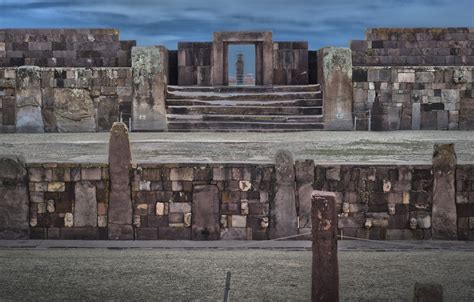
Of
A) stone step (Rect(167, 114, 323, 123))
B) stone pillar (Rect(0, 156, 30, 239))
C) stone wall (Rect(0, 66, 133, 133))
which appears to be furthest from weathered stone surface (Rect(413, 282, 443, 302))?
stone wall (Rect(0, 66, 133, 133))

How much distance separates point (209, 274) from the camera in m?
8.27

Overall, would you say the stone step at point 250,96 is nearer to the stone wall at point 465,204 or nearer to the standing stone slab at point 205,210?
the standing stone slab at point 205,210

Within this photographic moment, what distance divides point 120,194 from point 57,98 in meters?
8.18

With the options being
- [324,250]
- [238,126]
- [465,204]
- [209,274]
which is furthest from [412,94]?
[324,250]

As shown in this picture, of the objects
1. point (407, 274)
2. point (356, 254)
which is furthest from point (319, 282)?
point (356, 254)

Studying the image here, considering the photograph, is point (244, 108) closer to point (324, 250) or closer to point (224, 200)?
point (224, 200)

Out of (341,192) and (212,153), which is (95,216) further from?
(341,192)

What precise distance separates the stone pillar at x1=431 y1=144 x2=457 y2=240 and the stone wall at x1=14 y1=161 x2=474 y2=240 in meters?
0.08

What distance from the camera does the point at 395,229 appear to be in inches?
406

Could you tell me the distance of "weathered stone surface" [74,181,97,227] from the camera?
10312 millimetres

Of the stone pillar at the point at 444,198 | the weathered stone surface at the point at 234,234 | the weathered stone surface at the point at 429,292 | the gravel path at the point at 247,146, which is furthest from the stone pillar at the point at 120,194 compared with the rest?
the weathered stone surface at the point at 429,292

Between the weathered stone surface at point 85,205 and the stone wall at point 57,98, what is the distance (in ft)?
25.1

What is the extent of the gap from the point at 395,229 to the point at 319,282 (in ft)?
11.8

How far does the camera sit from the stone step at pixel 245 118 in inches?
683
